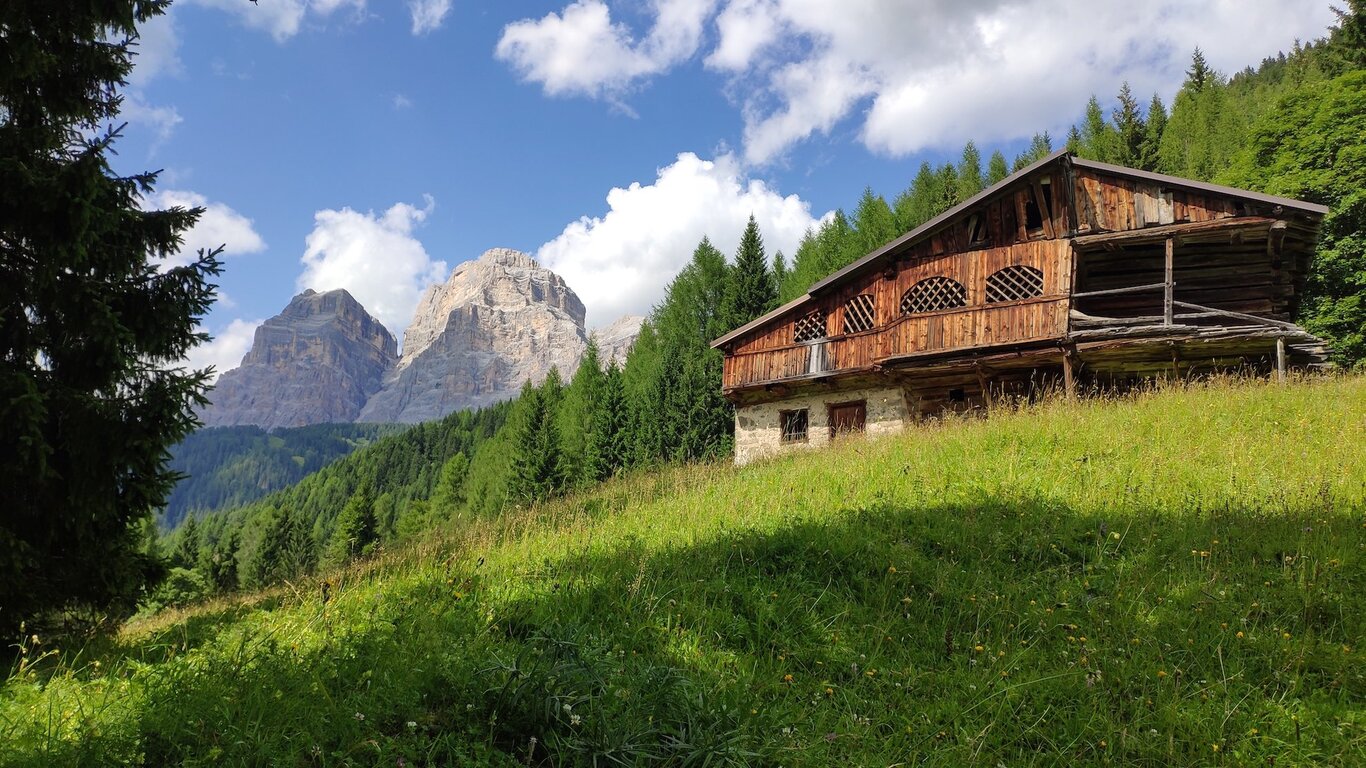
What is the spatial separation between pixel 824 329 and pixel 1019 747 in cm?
1869

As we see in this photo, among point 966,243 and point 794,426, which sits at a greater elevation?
point 966,243

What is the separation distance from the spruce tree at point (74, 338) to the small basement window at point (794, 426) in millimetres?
18192

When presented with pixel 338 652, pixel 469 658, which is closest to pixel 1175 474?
pixel 469 658

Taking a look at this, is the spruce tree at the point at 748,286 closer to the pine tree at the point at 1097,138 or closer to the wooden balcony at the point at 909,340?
the wooden balcony at the point at 909,340

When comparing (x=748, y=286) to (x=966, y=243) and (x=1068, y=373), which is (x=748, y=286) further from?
(x=1068, y=373)

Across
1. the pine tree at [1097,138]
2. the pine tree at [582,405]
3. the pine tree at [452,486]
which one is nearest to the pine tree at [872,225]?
the pine tree at [1097,138]

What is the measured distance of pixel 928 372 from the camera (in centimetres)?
1866

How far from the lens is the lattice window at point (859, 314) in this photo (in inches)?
812

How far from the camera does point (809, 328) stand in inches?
869

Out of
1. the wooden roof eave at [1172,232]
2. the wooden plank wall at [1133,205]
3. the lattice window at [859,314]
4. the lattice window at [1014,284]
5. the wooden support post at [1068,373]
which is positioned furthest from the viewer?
the lattice window at [859,314]

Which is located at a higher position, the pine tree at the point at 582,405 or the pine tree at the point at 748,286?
the pine tree at the point at 748,286

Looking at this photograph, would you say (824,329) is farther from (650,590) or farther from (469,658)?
(469,658)

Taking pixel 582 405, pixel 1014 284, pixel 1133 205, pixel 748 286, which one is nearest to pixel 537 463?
pixel 582 405

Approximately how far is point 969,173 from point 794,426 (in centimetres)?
3884
